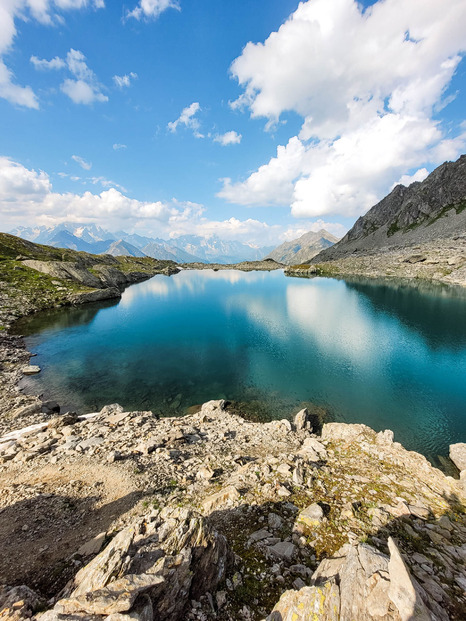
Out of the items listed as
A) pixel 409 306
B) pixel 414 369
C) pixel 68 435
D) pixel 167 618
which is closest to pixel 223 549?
pixel 167 618

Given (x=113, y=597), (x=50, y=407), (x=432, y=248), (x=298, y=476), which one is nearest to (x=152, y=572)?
(x=113, y=597)

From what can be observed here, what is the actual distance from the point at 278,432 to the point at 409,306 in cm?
8269

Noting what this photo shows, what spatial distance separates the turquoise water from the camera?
31.5 meters

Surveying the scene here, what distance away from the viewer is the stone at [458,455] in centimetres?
2216

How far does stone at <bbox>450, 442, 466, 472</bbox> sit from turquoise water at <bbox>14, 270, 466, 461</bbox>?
1605mm

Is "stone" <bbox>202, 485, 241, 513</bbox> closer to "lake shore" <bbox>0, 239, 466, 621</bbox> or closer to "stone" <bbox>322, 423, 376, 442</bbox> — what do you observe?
"lake shore" <bbox>0, 239, 466, 621</bbox>

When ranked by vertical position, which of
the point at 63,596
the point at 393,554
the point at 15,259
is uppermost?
the point at 15,259

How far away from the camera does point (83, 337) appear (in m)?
58.8

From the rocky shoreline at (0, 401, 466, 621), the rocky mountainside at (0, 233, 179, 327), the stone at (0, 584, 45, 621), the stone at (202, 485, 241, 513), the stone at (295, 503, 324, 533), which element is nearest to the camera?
the stone at (0, 584, 45, 621)

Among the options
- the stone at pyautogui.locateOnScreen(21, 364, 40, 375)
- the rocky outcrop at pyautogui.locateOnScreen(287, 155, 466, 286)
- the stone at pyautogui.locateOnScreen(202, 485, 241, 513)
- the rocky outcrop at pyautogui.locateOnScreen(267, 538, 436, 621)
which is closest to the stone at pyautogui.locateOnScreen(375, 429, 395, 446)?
the stone at pyautogui.locateOnScreen(202, 485, 241, 513)

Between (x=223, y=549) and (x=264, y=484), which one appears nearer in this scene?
(x=223, y=549)

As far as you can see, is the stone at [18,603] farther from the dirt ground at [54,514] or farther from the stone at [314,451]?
the stone at [314,451]

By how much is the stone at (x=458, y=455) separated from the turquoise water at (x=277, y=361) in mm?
1605

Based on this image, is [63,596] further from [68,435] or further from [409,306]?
[409,306]
